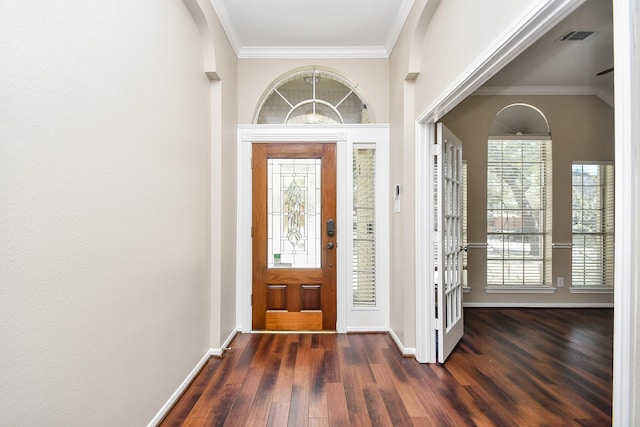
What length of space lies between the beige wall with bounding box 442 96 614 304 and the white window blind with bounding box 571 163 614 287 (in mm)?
146

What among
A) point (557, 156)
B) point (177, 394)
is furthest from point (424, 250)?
point (557, 156)

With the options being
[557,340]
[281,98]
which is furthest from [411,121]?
[557,340]

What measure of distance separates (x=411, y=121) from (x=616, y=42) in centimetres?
203

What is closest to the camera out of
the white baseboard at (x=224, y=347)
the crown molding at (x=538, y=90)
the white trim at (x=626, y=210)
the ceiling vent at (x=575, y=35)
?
the white trim at (x=626, y=210)

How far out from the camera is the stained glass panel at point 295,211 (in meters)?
3.63

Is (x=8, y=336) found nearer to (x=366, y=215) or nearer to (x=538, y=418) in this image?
(x=538, y=418)

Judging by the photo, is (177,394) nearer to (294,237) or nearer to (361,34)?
(294,237)

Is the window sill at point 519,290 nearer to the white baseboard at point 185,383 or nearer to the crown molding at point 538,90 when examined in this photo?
the crown molding at point 538,90

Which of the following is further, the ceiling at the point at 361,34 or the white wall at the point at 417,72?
the ceiling at the point at 361,34

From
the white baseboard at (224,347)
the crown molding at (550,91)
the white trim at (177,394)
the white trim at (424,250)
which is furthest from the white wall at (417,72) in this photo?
the crown molding at (550,91)

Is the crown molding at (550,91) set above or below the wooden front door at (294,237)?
above

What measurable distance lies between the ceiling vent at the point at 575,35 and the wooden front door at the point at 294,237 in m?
2.43

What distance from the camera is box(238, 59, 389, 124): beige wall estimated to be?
3.64 metres

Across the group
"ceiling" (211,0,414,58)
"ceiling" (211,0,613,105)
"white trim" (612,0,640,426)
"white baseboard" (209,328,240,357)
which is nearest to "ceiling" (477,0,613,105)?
"ceiling" (211,0,613,105)
